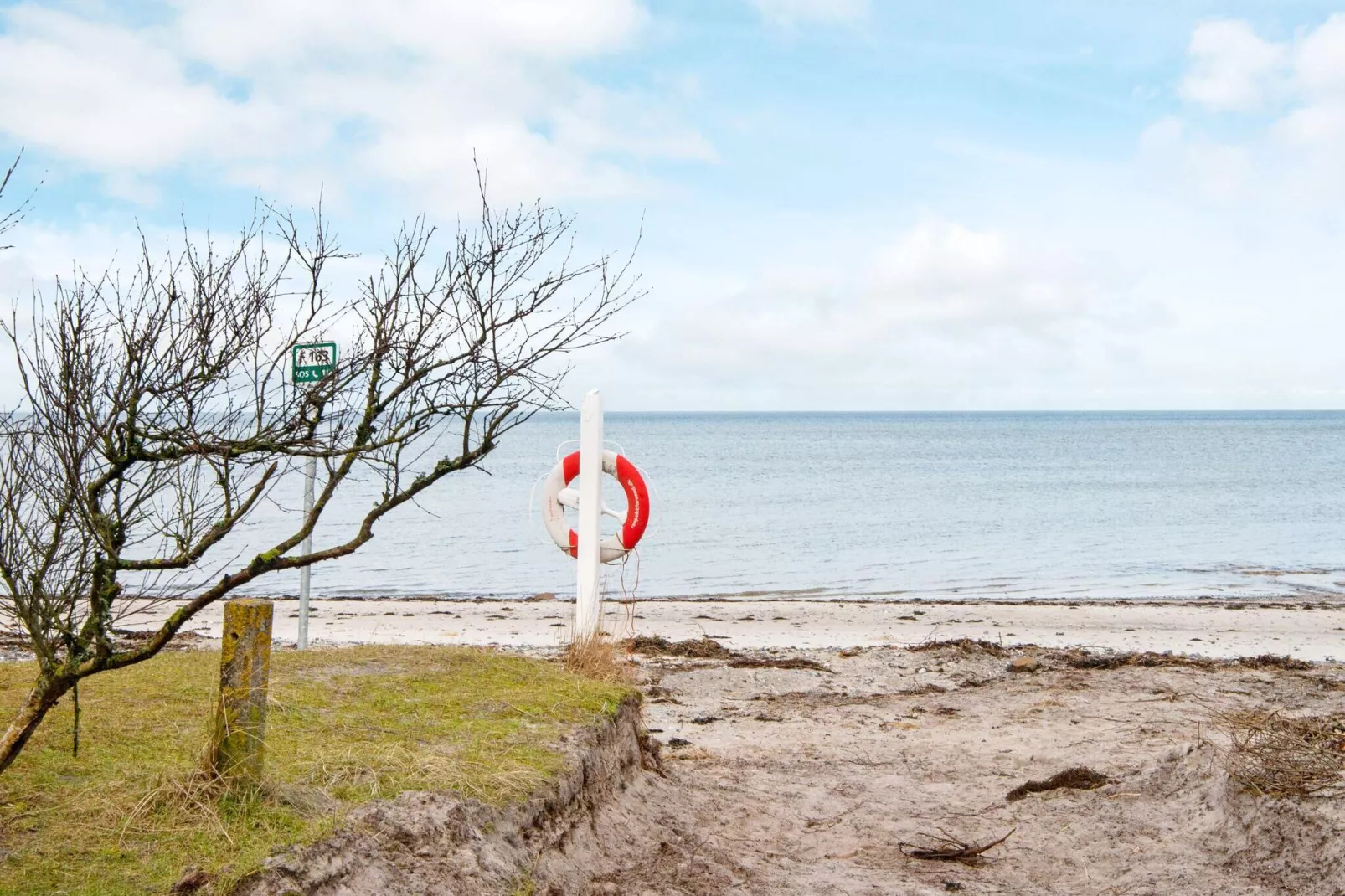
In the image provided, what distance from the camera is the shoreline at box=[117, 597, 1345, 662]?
1121 centimetres

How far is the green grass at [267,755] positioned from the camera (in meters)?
3.40

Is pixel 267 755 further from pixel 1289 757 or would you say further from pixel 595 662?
pixel 1289 757

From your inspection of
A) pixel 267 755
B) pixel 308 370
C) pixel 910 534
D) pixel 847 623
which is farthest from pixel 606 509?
pixel 910 534

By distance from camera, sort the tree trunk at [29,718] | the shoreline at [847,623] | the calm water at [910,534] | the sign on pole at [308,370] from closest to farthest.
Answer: the tree trunk at [29,718], the sign on pole at [308,370], the shoreline at [847,623], the calm water at [910,534]

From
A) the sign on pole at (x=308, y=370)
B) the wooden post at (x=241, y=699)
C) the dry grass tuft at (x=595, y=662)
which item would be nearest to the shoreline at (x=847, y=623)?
the sign on pole at (x=308, y=370)

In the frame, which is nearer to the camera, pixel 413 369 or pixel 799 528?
pixel 413 369

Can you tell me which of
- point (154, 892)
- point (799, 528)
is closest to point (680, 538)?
point (799, 528)

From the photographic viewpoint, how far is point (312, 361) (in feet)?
14.6

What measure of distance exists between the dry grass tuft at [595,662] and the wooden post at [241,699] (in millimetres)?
2618

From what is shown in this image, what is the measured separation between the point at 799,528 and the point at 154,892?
23.1 metres

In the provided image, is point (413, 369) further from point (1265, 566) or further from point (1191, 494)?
point (1191, 494)

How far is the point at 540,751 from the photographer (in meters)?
4.72

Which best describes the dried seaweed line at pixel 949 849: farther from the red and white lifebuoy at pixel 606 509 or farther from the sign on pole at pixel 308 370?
the red and white lifebuoy at pixel 606 509

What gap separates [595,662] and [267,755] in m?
2.39
